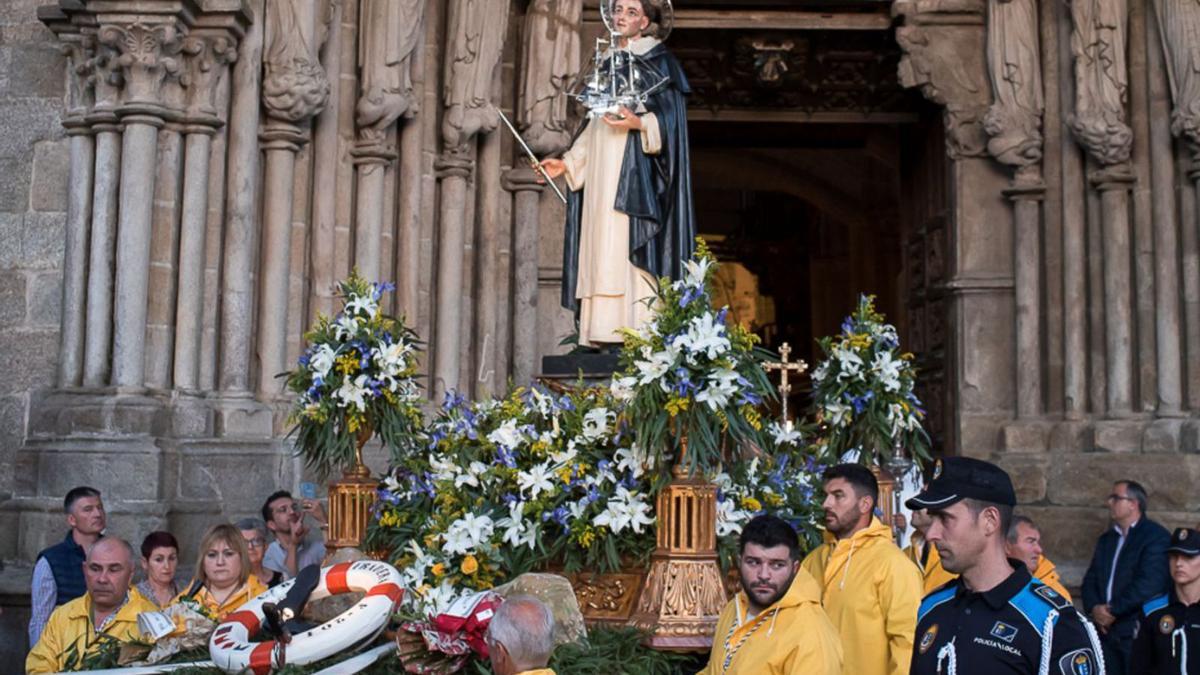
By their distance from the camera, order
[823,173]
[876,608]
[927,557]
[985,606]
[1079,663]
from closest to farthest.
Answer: [1079,663] < [985,606] < [876,608] < [927,557] < [823,173]

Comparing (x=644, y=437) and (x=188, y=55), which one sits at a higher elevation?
(x=188, y=55)

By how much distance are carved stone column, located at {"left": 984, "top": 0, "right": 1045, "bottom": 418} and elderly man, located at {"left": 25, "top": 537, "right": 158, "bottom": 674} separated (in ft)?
24.1

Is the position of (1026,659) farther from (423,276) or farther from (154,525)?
(423,276)

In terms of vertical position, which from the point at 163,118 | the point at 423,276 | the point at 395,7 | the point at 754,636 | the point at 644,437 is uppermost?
the point at 395,7

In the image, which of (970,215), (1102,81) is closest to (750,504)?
(1102,81)

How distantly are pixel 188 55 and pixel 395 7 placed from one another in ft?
5.95

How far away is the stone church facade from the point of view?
8430 mm

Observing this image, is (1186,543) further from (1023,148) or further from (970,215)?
(970,215)

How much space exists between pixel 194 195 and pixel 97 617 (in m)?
Result: 3.45

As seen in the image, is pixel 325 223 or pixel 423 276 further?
pixel 423 276

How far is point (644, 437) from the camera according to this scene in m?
5.75

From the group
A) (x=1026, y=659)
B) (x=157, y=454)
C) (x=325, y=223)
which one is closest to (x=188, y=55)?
(x=325, y=223)

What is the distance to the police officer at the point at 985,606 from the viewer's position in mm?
3172

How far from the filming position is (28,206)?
881cm
